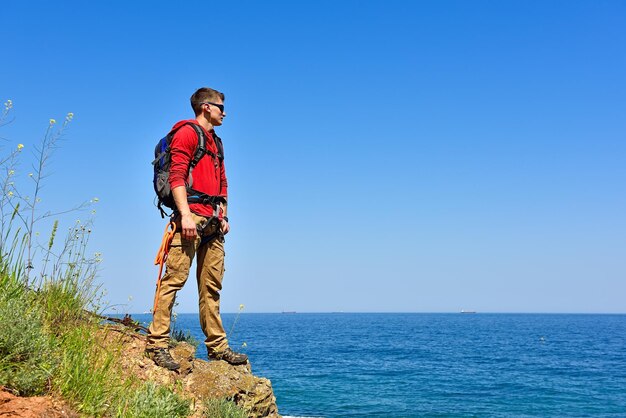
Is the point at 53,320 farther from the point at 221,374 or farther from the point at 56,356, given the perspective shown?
the point at 221,374

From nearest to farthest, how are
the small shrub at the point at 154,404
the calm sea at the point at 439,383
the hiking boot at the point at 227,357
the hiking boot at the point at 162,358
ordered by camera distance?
the small shrub at the point at 154,404, the hiking boot at the point at 162,358, the hiking boot at the point at 227,357, the calm sea at the point at 439,383

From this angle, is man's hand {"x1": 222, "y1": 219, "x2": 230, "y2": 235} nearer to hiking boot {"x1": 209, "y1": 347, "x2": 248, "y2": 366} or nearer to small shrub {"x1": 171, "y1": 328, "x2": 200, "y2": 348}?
hiking boot {"x1": 209, "y1": 347, "x2": 248, "y2": 366}

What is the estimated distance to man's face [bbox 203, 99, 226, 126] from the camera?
625 centimetres

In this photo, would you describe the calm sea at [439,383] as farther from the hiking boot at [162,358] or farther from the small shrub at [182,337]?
the hiking boot at [162,358]

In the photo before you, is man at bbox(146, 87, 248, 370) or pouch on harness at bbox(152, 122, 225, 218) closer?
man at bbox(146, 87, 248, 370)

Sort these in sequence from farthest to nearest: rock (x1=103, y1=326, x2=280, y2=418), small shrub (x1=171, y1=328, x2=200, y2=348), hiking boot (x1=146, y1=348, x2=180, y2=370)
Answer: small shrub (x1=171, y1=328, x2=200, y2=348), hiking boot (x1=146, y1=348, x2=180, y2=370), rock (x1=103, y1=326, x2=280, y2=418)

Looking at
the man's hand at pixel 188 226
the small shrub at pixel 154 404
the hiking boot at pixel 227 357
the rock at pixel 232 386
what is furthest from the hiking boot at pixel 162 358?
the man's hand at pixel 188 226

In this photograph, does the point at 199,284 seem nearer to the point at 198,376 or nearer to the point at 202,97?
the point at 198,376

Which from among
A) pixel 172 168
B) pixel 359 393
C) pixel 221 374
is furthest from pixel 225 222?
pixel 359 393

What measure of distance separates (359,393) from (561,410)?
380 inches

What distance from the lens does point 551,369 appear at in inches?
1631

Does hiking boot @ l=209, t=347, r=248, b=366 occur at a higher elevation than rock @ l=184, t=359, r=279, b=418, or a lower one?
higher

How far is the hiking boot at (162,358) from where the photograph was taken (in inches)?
225

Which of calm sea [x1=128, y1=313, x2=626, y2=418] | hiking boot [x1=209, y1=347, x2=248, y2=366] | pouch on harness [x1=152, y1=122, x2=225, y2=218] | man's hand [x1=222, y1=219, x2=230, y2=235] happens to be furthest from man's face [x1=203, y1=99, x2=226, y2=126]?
calm sea [x1=128, y1=313, x2=626, y2=418]
